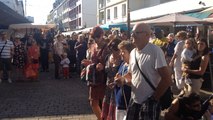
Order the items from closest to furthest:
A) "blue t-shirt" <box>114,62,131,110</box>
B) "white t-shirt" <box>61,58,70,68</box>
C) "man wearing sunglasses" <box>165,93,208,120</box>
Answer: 1. "man wearing sunglasses" <box>165,93,208,120</box>
2. "blue t-shirt" <box>114,62,131,110</box>
3. "white t-shirt" <box>61,58,70,68</box>

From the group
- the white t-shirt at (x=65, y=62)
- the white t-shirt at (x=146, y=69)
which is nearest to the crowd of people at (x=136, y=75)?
the white t-shirt at (x=146, y=69)

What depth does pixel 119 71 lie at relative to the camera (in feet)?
16.9

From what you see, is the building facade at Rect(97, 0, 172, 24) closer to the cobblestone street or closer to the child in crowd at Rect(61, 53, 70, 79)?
the child in crowd at Rect(61, 53, 70, 79)

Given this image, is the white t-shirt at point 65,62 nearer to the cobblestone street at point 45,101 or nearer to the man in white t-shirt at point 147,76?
the cobblestone street at point 45,101

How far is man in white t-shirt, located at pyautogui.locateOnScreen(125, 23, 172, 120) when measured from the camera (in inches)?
158

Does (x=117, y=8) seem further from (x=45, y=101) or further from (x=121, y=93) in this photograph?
(x=121, y=93)

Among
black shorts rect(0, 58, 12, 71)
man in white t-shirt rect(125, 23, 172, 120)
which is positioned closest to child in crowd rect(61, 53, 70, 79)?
black shorts rect(0, 58, 12, 71)

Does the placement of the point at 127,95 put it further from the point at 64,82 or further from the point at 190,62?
the point at 64,82

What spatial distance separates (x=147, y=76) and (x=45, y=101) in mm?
5686

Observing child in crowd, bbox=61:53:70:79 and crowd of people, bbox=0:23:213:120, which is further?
child in crowd, bbox=61:53:70:79

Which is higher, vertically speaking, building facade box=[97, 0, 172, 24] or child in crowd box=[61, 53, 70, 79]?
building facade box=[97, 0, 172, 24]

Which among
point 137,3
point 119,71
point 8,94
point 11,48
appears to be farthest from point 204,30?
point 137,3

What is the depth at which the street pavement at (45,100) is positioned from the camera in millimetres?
7793

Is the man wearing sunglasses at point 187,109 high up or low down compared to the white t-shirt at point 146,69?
down
